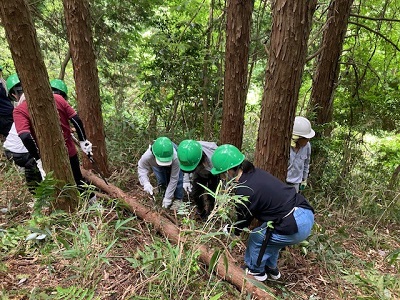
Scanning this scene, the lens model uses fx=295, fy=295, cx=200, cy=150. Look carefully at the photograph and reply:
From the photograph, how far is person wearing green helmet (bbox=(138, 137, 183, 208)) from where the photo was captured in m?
3.71

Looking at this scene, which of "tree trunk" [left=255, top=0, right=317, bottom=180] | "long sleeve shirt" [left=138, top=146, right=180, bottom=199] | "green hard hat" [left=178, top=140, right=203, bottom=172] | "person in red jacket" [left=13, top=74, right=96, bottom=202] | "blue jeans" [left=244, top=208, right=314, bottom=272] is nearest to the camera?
"tree trunk" [left=255, top=0, right=317, bottom=180]

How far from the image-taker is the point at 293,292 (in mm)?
3020

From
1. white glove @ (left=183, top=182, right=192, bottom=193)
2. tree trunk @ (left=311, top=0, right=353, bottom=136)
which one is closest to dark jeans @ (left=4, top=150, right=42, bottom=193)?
white glove @ (left=183, top=182, right=192, bottom=193)

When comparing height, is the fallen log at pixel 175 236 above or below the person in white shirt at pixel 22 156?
below

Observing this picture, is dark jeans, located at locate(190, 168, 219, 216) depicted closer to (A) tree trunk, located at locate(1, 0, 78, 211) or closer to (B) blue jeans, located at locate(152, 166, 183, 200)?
(B) blue jeans, located at locate(152, 166, 183, 200)

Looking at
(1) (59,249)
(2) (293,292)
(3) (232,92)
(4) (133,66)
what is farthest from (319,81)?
(1) (59,249)

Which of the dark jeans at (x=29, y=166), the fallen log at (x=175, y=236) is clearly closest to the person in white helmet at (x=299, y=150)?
the fallen log at (x=175, y=236)

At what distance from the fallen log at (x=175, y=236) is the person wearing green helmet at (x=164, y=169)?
1.33 ft

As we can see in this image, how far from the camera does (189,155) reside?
11.3ft

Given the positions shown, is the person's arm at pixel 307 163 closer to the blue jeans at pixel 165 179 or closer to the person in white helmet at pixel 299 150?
the person in white helmet at pixel 299 150

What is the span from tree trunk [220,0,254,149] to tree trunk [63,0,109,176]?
80.1 inches

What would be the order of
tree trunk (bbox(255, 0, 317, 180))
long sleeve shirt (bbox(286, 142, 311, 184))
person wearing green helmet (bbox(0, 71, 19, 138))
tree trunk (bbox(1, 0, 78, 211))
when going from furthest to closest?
person wearing green helmet (bbox(0, 71, 19, 138)) < long sleeve shirt (bbox(286, 142, 311, 184)) < tree trunk (bbox(255, 0, 317, 180)) < tree trunk (bbox(1, 0, 78, 211))

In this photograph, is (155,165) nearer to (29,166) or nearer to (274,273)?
(29,166)

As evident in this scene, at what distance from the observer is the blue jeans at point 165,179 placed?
4195 mm
